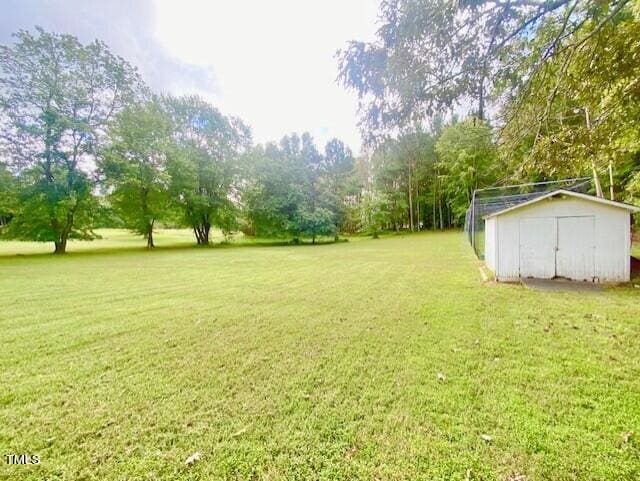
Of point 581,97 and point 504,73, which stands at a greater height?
point 504,73

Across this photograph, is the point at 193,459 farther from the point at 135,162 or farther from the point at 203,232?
the point at 203,232

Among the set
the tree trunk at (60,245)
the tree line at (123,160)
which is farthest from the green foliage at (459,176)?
the tree trunk at (60,245)

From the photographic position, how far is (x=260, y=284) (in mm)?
7582

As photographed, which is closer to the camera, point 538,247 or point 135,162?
point 538,247

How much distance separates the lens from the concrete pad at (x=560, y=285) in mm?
6365

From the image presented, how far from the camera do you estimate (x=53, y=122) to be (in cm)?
1574

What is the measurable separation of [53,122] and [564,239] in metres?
24.4

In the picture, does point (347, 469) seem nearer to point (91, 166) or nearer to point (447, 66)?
point (447, 66)

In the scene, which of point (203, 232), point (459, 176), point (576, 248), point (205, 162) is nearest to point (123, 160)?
point (205, 162)

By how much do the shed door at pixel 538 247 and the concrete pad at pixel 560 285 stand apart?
0.83 feet

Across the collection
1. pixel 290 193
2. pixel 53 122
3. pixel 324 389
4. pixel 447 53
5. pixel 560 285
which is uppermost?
pixel 53 122

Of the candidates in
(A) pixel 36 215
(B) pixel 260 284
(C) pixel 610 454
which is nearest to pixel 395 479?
(C) pixel 610 454

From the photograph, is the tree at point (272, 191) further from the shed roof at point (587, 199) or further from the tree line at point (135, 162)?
the shed roof at point (587, 199)

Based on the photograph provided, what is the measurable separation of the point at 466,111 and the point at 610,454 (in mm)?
4654
